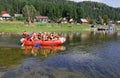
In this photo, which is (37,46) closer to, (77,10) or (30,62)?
(30,62)

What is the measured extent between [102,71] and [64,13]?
139388mm

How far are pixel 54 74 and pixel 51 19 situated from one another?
435 feet

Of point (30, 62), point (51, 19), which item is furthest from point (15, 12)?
point (30, 62)

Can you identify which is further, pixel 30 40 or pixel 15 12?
pixel 15 12

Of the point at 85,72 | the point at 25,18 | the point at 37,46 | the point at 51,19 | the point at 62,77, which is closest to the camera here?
the point at 62,77

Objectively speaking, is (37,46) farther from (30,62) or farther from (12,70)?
(12,70)

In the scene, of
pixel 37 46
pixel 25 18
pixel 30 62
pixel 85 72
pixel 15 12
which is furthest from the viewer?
pixel 15 12

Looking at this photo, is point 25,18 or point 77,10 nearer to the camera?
point 25,18

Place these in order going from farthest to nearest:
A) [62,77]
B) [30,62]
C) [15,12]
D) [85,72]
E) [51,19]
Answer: [15,12], [51,19], [30,62], [85,72], [62,77]

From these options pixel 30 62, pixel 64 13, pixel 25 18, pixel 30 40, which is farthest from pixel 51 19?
pixel 30 62

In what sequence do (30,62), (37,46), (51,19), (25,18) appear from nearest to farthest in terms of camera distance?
(30,62), (37,46), (25,18), (51,19)

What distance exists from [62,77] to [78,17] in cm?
14244

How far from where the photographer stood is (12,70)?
25.7m

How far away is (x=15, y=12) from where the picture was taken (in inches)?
6860
